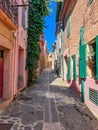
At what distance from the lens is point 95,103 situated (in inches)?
237

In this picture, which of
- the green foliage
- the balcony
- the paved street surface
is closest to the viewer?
the paved street surface

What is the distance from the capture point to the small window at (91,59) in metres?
6.75

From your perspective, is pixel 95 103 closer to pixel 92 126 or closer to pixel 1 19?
pixel 92 126

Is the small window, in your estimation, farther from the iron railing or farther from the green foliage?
the green foliage

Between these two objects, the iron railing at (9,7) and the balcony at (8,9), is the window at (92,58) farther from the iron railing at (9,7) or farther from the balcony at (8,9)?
the iron railing at (9,7)

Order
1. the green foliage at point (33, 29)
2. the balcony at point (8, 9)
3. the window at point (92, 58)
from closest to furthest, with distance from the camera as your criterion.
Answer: the balcony at point (8, 9)
the window at point (92, 58)
the green foliage at point (33, 29)

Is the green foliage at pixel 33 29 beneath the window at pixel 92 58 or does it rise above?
above

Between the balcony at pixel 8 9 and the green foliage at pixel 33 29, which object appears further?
the green foliage at pixel 33 29

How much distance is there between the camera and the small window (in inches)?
266

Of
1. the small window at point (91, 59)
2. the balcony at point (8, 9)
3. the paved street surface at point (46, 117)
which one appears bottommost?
the paved street surface at point (46, 117)

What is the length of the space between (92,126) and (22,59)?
710cm

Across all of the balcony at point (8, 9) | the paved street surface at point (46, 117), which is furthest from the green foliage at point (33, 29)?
the paved street surface at point (46, 117)

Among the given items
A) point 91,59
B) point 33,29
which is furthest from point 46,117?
point 33,29

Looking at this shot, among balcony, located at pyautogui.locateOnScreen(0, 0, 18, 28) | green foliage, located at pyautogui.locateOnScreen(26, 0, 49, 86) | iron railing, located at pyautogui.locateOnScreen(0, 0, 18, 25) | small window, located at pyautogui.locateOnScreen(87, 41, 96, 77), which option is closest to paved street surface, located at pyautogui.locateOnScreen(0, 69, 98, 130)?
small window, located at pyautogui.locateOnScreen(87, 41, 96, 77)
